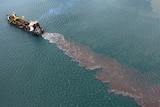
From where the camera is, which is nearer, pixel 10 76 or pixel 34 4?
pixel 10 76

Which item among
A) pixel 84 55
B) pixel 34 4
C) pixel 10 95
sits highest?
pixel 34 4

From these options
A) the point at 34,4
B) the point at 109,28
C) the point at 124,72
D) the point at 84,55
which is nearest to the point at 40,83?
the point at 84,55

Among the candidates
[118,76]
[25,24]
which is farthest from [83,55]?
[25,24]

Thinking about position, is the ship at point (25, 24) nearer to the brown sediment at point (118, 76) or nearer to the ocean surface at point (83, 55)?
the ocean surface at point (83, 55)

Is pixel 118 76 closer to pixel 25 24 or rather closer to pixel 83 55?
pixel 83 55

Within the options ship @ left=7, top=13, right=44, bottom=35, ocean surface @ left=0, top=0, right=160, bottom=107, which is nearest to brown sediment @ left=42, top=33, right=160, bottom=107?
ocean surface @ left=0, top=0, right=160, bottom=107

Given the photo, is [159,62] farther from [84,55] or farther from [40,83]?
[40,83]

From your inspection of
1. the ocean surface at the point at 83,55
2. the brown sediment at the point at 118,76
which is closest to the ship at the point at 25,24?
the ocean surface at the point at 83,55
